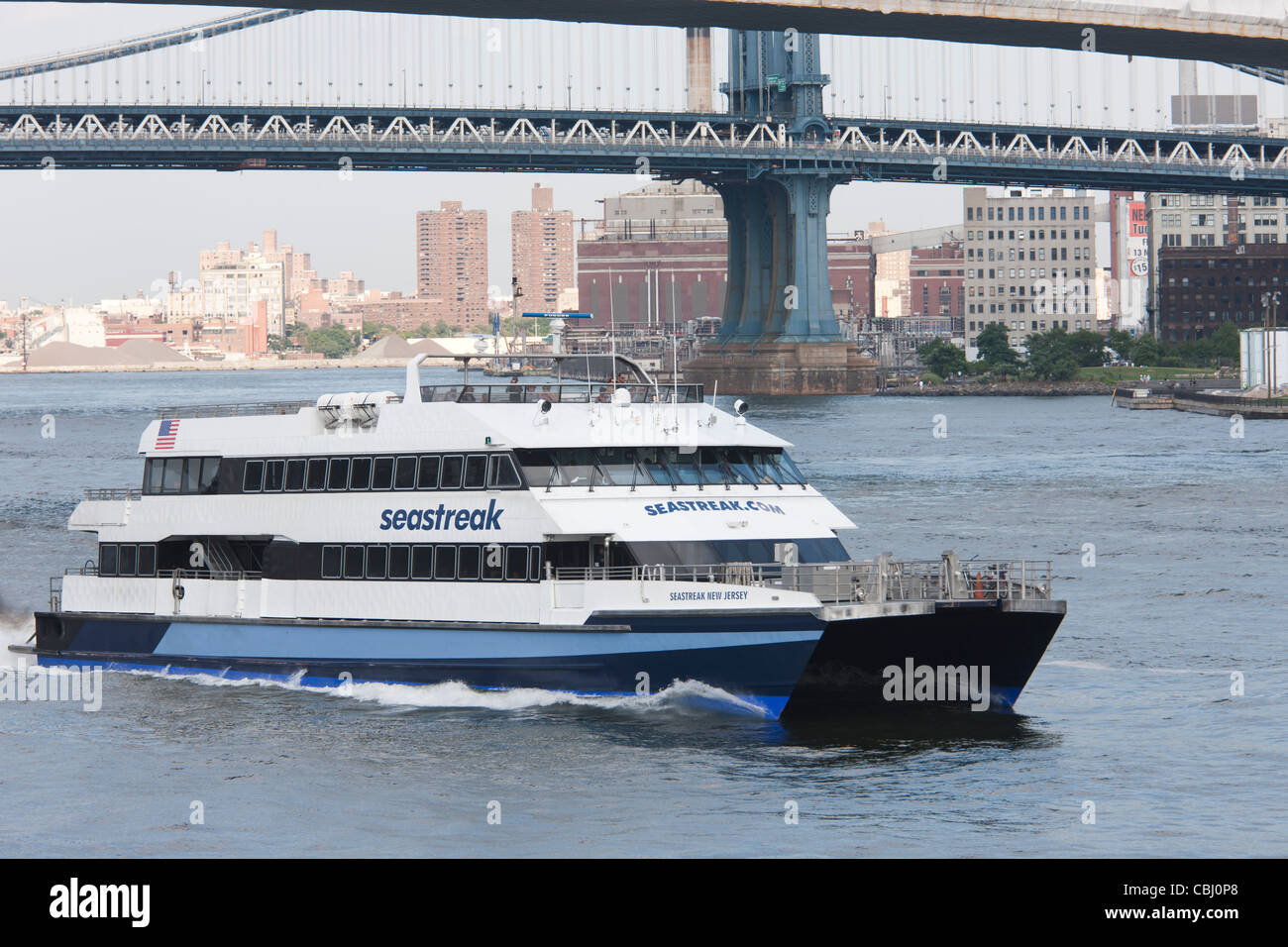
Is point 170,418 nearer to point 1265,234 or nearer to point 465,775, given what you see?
point 465,775

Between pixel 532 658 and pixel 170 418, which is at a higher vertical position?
pixel 170 418

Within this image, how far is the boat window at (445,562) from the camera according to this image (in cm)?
2486

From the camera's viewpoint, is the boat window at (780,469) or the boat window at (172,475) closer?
the boat window at (780,469)

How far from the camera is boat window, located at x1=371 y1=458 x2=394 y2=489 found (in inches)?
1008

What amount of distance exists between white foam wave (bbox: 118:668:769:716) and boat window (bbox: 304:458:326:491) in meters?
2.57

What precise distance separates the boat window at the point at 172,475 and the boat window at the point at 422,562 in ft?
15.2

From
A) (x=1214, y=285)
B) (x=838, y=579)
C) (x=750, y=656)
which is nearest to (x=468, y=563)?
(x=750, y=656)

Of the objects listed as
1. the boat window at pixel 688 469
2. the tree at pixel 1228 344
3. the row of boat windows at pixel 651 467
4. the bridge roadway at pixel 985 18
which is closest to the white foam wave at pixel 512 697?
the row of boat windows at pixel 651 467

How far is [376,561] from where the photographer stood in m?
25.7

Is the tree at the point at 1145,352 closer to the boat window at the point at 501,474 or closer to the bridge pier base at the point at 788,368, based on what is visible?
the bridge pier base at the point at 788,368

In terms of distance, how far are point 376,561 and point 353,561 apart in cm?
42
